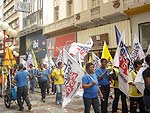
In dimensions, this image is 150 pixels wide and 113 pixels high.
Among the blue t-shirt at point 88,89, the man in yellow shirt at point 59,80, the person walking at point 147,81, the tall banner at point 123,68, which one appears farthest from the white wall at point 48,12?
the person walking at point 147,81

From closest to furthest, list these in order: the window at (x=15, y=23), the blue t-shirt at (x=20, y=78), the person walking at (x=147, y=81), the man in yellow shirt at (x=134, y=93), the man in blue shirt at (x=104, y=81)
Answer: the person walking at (x=147, y=81) → the man in yellow shirt at (x=134, y=93) → the man in blue shirt at (x=104, y=81) → the blue t-shirt at (x=20, y=78) → the window at (x=15, y=23)

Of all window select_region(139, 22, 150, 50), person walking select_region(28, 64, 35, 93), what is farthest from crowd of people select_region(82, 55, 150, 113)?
person walking select_region(28, 64, 35, 93)

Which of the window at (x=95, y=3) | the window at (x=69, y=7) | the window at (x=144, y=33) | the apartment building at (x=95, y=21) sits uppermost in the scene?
the window at (x=69, y=7)

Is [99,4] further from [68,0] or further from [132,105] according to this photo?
[132,105]

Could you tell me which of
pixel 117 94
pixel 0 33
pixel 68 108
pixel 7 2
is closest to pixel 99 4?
pixel 0 33

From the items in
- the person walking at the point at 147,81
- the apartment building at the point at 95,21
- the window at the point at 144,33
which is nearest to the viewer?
the person walking at the point at 147,81

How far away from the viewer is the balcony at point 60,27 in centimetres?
2377

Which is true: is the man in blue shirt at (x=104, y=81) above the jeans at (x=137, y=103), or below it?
above

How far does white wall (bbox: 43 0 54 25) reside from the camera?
28.3 m

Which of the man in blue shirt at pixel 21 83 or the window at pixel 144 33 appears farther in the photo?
the window at pixel 144 33

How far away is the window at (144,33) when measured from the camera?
1687 cm

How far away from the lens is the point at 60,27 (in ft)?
83.2

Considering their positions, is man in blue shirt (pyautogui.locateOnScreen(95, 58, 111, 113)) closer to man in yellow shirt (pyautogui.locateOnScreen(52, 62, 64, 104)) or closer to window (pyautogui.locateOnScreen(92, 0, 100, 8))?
man in yellow shirt (pyautogui.locateOnScreen(52, 62, 64, 104))

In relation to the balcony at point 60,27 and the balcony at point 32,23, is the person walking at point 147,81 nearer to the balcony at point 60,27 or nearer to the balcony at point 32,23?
the balcony at point 60,27
